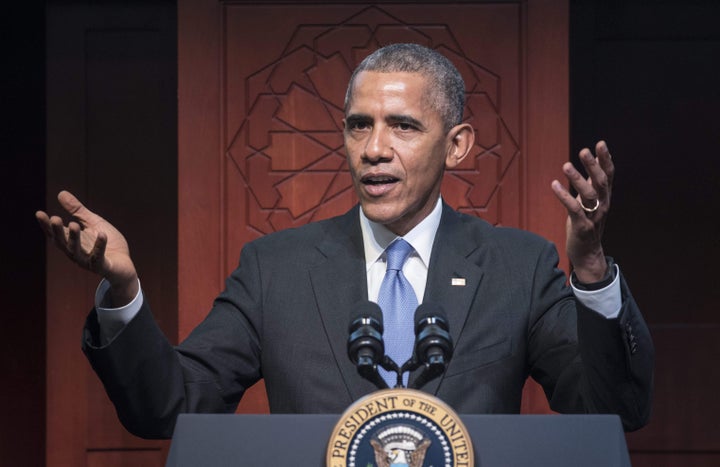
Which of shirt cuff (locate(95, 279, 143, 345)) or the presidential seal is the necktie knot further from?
the presidential seal

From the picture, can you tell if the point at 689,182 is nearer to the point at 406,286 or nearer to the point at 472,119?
the point at 472,119

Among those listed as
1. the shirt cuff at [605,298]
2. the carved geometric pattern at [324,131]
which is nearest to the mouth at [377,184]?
the shirt cuff at [605,298]

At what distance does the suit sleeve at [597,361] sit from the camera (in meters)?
1.45

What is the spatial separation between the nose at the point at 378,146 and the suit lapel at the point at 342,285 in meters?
0.21

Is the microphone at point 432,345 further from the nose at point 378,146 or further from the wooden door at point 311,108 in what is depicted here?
the wooden door at point 311,108

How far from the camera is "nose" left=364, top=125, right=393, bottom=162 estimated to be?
174 centimetres

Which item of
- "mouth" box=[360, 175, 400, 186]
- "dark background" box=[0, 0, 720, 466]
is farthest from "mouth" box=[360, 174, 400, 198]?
"dark background" box=[0, 0, 720, 466]

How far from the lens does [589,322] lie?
4.73 feet

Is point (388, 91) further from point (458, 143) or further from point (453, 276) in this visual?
point (453, 276)

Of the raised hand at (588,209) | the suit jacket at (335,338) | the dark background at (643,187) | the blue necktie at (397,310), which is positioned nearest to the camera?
the raised hand at (588,209)

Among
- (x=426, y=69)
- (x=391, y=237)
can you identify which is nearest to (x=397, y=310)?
(x=391, y=237)

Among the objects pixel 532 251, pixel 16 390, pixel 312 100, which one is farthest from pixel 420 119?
pixel 16 390

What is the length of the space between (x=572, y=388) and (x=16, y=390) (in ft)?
10.0

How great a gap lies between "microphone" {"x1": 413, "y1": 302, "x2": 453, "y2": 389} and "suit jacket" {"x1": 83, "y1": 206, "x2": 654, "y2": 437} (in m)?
0.35
